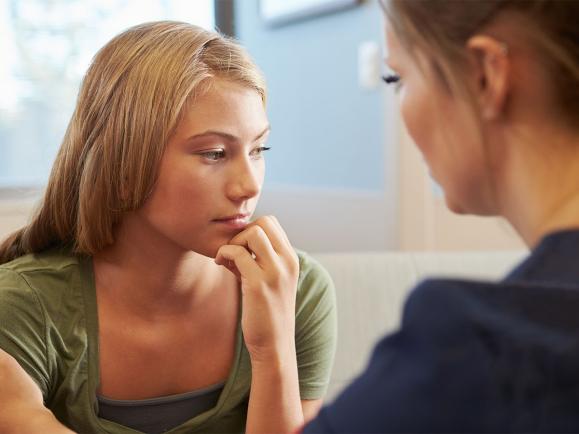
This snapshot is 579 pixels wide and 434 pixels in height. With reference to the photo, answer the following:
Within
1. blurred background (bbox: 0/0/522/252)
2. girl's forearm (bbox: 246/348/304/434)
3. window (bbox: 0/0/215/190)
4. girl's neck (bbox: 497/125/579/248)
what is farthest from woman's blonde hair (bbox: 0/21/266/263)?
window (bbox: 0/0/215/190)

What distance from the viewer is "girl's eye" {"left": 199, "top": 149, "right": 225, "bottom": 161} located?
1238 millimetres

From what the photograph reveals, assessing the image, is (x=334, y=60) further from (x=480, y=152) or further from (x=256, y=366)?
(x=480, y=152)

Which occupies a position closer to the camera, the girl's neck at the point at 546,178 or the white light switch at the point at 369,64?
the girl's neck at the point at 546,178

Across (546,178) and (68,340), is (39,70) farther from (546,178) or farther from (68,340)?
(546,178)

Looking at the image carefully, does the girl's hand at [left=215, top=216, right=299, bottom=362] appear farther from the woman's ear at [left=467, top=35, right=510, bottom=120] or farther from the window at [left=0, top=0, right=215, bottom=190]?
the window at [left=0, top=0, right=215, bottom=190]

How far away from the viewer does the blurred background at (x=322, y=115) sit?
3031 mm

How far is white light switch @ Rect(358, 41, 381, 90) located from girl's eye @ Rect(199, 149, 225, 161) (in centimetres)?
191

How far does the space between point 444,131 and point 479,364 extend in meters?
0.23

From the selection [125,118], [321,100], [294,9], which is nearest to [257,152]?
[125,118]

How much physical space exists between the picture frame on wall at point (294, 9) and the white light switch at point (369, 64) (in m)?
0.16

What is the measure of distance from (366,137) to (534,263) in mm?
2582

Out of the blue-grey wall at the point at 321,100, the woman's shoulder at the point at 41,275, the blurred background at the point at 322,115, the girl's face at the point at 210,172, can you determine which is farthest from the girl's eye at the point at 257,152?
the blue-grey wall at the point at 321,100

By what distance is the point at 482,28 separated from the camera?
2.17 ft

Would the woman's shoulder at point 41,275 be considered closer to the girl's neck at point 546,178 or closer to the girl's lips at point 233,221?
the girl's lips at point 233,221
